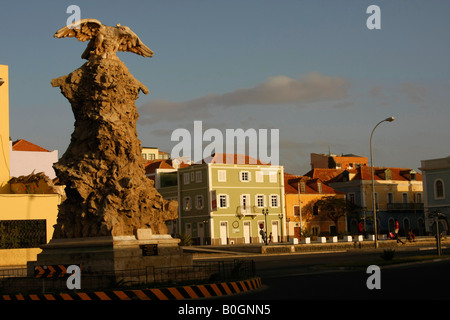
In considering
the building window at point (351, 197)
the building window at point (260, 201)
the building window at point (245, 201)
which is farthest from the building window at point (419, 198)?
the building window at point (245, 201)

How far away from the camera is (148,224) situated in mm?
23031

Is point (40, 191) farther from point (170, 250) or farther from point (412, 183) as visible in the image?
point (412, 183)

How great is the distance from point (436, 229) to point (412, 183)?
5958 cm

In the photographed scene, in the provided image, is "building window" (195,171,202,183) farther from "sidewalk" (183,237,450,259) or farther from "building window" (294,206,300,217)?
"sidewalk" (183,237,450,259)

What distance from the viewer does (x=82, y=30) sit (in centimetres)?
2383

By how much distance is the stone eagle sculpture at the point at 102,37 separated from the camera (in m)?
23.6

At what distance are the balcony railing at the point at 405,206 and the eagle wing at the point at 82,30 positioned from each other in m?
69.4

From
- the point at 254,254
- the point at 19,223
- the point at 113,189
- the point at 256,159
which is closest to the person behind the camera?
the point at 113,189

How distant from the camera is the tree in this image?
271 ft

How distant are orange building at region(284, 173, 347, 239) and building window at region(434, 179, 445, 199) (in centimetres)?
1090

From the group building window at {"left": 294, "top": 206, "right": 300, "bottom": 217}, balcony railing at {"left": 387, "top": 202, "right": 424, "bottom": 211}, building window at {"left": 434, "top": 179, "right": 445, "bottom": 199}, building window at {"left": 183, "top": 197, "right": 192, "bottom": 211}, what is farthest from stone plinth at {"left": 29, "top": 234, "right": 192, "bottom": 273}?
balcony railing at {"left": 387, "top": 202, "right": 424, "bottom": 211}

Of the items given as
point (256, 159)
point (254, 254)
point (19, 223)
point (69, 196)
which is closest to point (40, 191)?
point (19, 223)

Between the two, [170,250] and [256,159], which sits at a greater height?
[256,159]

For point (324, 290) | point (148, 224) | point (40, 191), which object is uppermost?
point (40, 191)
